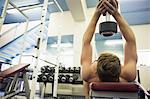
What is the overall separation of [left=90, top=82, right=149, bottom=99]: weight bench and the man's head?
0.18 ft

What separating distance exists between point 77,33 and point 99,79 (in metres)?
4.07

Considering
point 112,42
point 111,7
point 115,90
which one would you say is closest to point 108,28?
point 111,7

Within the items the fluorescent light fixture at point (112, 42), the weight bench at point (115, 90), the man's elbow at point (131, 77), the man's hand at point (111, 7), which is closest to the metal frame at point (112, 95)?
the weight bench at point (115, 90)

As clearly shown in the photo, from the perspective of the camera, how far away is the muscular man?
0.93 meters

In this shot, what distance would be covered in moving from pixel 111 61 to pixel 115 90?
0.57 feet

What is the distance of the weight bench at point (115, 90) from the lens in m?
0.90

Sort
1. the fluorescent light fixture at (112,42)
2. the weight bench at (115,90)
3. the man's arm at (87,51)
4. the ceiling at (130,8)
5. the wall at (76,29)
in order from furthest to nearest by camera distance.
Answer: the fluorescent light fixture at (112,42) < the ceiling at (130,8) < the wall at (76,29) < the man's arm at (87,51) < the weight bench at (115,90)

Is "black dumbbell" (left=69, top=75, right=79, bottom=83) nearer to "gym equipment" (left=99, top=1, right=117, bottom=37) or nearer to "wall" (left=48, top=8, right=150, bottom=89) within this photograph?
"wall" (left=48, top=8, right=150, bottom=89)

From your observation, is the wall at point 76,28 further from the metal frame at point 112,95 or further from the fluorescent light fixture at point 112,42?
the metal frame at point 112,95

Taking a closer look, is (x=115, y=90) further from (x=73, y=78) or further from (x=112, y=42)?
(x=112, y=42)

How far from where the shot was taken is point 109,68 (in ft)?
2.98

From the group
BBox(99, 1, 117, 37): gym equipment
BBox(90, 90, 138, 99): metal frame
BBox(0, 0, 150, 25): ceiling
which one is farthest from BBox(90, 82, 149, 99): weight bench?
BBox(0, 0, 150, 25): ceiling

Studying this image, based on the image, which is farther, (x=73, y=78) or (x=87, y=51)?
(x=73, y=78)

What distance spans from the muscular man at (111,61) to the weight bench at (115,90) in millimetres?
69
